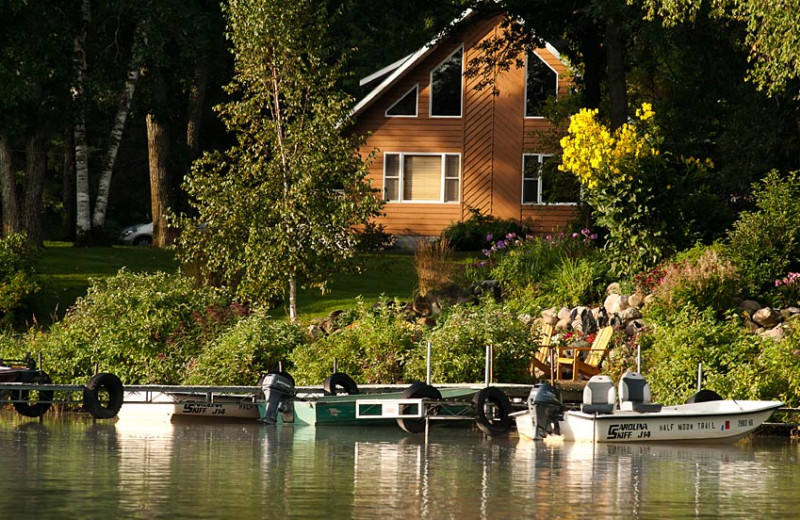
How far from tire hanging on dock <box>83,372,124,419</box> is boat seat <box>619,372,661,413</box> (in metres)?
8.92

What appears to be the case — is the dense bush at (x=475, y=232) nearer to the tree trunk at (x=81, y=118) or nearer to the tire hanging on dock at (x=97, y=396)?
the tree trunk at (x=81, y=118)

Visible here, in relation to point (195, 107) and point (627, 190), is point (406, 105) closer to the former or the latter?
point (195, 107)

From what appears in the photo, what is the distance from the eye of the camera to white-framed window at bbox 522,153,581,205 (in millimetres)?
46825

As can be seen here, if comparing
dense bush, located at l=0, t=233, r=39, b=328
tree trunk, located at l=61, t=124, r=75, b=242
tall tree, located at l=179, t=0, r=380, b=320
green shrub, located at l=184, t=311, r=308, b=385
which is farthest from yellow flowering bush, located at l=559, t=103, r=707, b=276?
tree trunk, located at l=61, t=124, r=75, b=242

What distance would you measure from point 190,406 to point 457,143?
28.4 m

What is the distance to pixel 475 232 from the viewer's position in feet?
155

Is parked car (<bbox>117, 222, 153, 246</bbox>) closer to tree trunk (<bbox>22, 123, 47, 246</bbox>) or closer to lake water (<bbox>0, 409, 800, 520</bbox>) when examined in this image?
tree trunk (<bbox>22, 123, 47, 246</bbox>)

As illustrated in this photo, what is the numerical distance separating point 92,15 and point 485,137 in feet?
50.4

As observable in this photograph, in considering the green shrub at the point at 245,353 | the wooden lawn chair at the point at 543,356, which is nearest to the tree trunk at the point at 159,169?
the green shrub at the point at 245,353

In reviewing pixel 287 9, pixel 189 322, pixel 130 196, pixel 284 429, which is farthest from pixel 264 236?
pixel 130 196

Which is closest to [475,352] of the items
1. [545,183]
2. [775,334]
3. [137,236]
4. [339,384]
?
[339,384]

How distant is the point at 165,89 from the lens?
164 ft

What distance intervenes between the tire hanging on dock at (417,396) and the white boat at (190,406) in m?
3.12

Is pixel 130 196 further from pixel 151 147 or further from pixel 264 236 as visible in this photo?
pixel 264 236
